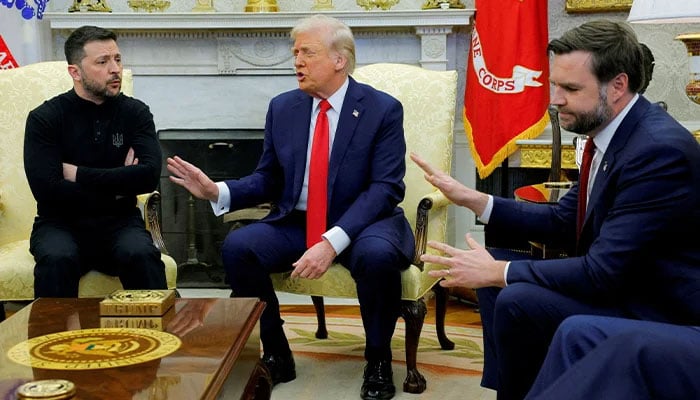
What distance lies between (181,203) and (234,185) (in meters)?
1.71

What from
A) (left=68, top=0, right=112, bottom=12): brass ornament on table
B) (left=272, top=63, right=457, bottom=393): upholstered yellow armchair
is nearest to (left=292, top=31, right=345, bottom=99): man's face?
(left=272, top=63, right=457, bottom=393): upholstered yellow armchair

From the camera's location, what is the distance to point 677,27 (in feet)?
14.3

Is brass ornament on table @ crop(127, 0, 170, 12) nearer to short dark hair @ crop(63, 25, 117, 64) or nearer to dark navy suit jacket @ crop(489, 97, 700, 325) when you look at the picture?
short dark hair @ crop(63, 25, 117, 64)

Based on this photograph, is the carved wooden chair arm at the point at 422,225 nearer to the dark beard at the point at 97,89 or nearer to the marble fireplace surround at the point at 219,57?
the dark beard at the point at 97,89

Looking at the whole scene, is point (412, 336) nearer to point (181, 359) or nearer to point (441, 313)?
point (441, 313)

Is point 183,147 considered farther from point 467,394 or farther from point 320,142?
point 467,394

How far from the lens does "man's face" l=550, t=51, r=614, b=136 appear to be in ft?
6.98

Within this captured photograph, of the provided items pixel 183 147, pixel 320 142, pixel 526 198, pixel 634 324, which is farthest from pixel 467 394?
pixel 183 147

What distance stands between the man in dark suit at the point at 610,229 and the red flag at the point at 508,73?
6.83ft

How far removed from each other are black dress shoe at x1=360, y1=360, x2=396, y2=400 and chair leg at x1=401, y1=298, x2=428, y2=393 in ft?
0.23

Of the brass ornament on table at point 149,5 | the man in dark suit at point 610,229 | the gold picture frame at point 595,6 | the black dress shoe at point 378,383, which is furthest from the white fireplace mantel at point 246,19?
the man in dark suit at point 610,229

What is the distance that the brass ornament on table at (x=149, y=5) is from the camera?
4.64m

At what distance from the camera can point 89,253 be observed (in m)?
2.94

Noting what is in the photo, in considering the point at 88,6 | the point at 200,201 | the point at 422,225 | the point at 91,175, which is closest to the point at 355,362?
the point at 422,225
